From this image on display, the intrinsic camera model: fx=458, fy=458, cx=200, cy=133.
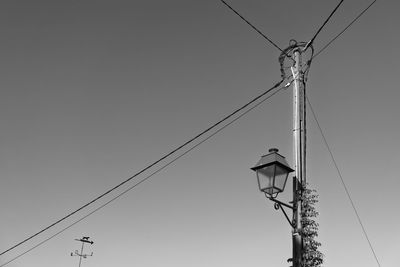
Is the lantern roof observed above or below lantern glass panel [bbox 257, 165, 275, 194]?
above

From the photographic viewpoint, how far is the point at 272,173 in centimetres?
592

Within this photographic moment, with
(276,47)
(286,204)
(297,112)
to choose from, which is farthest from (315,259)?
(276,47)

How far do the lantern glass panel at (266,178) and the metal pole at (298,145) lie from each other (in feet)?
1.45

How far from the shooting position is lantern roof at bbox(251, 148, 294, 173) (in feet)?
19.4

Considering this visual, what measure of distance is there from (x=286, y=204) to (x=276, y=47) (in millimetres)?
3477

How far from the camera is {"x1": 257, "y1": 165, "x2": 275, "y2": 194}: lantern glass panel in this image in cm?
591

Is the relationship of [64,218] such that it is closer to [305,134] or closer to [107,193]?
[107,193]

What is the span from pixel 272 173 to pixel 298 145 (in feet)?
2.71

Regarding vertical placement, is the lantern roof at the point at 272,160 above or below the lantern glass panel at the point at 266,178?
above

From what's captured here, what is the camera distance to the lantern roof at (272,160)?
5914mm

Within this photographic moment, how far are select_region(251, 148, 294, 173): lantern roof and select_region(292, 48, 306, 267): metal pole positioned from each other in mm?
313

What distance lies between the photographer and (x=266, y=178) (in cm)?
597

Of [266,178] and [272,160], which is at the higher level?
[272,160]

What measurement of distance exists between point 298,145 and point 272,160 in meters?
0.78
